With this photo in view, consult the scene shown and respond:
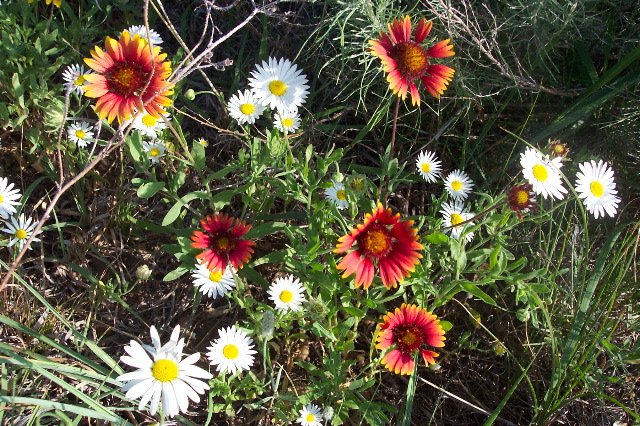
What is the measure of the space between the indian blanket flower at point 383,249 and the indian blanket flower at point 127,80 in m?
0.57

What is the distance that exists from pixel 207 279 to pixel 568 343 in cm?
104

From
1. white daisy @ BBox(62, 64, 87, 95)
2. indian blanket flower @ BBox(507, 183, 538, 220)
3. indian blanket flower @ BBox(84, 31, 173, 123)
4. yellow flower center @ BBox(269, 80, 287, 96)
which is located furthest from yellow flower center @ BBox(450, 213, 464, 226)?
white daisy @ BBox(62, 64, 87, 95)

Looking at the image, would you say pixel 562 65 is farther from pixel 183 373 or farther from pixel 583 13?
pixel 183 373

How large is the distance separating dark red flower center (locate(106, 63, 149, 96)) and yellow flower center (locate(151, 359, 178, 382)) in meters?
0.67

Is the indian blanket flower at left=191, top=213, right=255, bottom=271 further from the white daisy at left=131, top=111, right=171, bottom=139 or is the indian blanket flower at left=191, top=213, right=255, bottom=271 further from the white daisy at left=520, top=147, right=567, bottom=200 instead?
the white daisy at left=520, top=147, right=567, bottom=200

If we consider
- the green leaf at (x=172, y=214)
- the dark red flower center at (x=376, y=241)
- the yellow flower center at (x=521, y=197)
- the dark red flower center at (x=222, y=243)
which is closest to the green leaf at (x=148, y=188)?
the green leaf at (x=172, y=214)

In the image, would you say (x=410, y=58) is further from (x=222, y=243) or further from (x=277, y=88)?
(x=222, y=243)

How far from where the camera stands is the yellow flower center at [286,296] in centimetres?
175

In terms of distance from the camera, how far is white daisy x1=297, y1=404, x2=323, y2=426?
1.73 m

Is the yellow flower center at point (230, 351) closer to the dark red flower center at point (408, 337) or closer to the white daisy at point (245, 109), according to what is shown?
the dark red flower center at point (408, 337)

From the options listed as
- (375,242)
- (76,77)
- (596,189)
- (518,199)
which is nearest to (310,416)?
(375,242)

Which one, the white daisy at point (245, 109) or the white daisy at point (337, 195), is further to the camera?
the white daisy at point (245, 109)

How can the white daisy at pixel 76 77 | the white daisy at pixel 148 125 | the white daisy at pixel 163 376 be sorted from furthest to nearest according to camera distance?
the white daisy at pixel 76 77
the white daisy at pixel 148 125
the white daisy at pixel 163 376

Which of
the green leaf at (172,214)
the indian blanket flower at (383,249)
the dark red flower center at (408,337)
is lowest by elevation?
the dark red flower center at (408,337)
